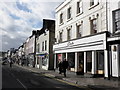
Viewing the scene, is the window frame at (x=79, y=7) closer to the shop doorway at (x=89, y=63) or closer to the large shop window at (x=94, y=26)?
the large shop window at (x=94, y=26)

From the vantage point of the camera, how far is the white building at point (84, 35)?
15.9 meters

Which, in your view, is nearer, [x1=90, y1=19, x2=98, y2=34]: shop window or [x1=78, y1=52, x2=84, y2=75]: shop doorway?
[x1=90, y1=19, x2=98, y2=34]: shop window

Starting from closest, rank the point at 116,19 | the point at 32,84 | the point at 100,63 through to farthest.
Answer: the point at 32,84, the point at 116,19, the point at 100,63

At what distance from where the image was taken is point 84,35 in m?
19.0

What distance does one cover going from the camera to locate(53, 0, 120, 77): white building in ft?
52.2

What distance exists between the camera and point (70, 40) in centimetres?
2169

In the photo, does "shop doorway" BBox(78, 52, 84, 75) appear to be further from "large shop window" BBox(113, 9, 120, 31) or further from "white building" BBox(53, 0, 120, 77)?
"large shop window" BBox(113, 9, 120, 31)

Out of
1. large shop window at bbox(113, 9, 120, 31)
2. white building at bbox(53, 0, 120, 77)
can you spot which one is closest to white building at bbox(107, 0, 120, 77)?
large shop window at bbox(113, 9, 120, 31)

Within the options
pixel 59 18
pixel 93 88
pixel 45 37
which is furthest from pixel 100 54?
pixel 45 37

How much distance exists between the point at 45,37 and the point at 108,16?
20.4 m

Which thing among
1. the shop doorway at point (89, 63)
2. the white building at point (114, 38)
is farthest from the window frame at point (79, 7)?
the white building at point (114, 38)

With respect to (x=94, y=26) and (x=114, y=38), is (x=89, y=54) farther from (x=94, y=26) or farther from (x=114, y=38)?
(x=114, y=38)

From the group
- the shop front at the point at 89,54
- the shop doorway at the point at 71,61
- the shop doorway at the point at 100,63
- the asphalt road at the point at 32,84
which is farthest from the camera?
the shop doorway at the point at 71,61

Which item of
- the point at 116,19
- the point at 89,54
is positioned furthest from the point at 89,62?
the point at 116,19
